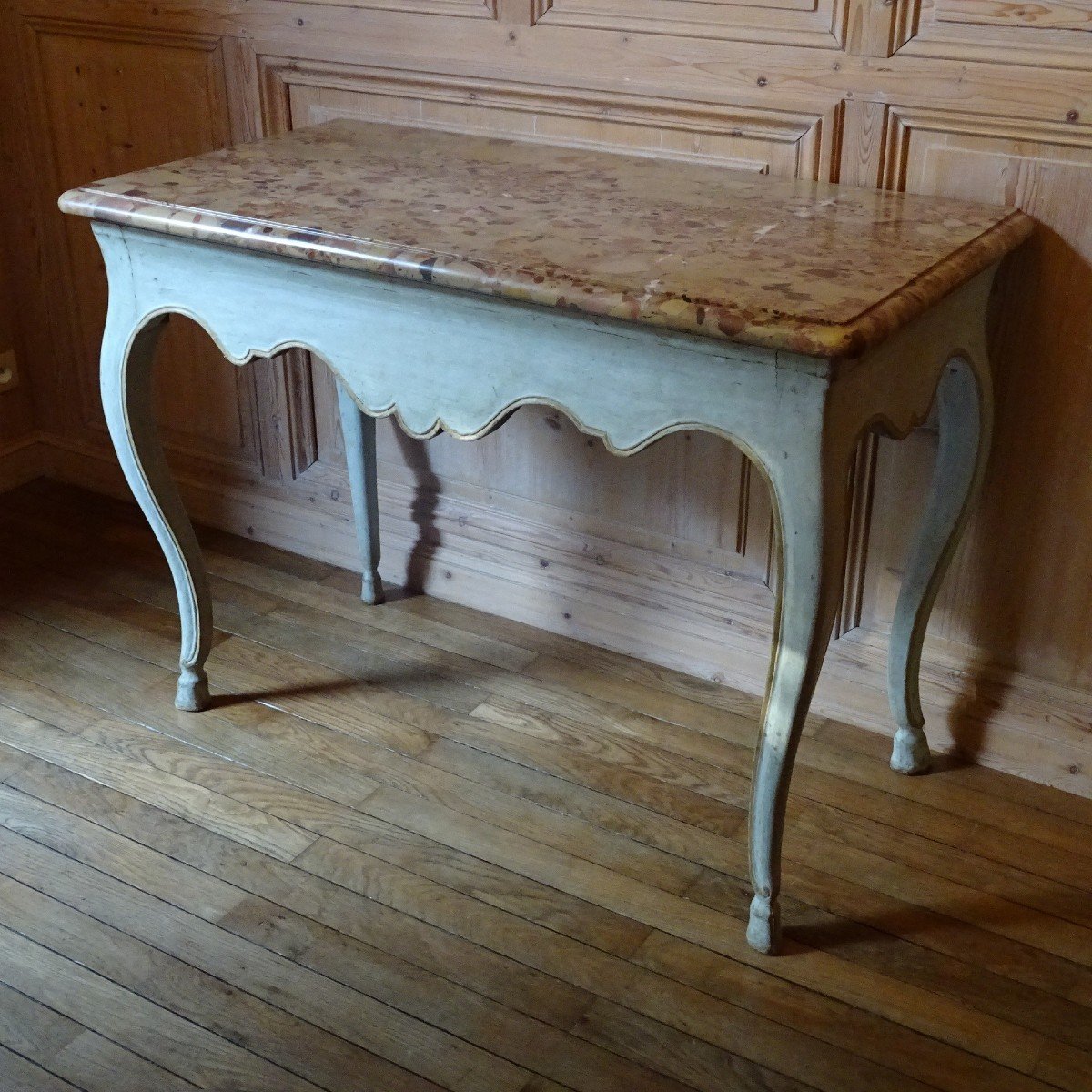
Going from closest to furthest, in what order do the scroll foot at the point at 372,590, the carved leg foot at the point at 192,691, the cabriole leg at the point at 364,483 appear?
the carved leg foot at the point at 192,691 < the cabriole leg at the point at 364,483 < the scroll foot at the point at 372,590

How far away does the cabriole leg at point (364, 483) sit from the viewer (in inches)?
88.7

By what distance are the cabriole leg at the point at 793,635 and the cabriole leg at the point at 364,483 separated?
99cm

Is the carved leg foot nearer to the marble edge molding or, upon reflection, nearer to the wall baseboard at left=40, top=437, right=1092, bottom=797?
the wall baseboard at left=40, top=437, right=1092, bottom=797

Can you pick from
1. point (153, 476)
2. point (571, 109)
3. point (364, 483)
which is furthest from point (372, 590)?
point (571, 109)

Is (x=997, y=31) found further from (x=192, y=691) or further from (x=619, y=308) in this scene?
(x=192, y=691)

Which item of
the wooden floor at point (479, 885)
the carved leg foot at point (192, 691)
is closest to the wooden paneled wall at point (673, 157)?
the wooden floor at point (479, 885)

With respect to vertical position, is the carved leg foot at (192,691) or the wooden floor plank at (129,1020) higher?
the carved leg foot at (192,691)

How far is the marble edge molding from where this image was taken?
1.28m

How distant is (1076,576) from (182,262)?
127cm

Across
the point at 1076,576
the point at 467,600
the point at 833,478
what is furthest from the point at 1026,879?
the point at 467,600

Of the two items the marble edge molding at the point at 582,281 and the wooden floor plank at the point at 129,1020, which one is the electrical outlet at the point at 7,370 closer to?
the marble edge molding at the point at 582,281

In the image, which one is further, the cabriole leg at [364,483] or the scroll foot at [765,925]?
the cabriole leg at [364,483]

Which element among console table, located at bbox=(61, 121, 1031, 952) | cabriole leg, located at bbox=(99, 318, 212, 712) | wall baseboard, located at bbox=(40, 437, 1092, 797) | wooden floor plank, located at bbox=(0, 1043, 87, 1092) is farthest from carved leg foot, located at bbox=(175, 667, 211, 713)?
wooden floor plank, located at bbox=(0, 1043, 87, 1092)

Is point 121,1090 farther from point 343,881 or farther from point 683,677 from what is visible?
→ point 683,677
